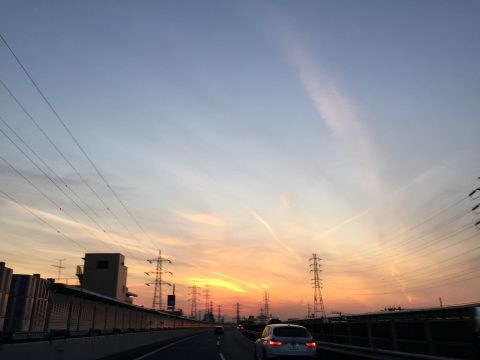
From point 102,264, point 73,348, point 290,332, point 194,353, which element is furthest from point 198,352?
point 102,264

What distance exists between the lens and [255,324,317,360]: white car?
15539 mm

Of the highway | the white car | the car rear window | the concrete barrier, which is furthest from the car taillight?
the concrete barrier

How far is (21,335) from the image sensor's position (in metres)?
21.2

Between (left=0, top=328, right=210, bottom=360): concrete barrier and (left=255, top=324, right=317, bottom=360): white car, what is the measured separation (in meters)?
6.96

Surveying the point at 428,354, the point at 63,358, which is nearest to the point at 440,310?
the point at 428,354

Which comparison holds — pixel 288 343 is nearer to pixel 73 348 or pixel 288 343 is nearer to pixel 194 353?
pixel 73 348

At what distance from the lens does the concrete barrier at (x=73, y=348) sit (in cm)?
1124

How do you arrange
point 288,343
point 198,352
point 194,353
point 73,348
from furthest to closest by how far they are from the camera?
point 198,352 → point 194,353 → point 288,343 → point 73,348

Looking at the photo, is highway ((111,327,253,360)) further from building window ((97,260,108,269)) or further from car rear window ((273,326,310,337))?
building window ((97,260,108,269))

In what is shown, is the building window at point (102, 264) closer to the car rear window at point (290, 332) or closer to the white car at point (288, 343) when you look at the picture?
the white car at point (288, 343)

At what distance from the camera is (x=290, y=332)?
16.3m

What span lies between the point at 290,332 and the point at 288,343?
59cm

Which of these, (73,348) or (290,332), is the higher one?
(290,332)

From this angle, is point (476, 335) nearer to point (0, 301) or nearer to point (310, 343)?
point (310, 343)
